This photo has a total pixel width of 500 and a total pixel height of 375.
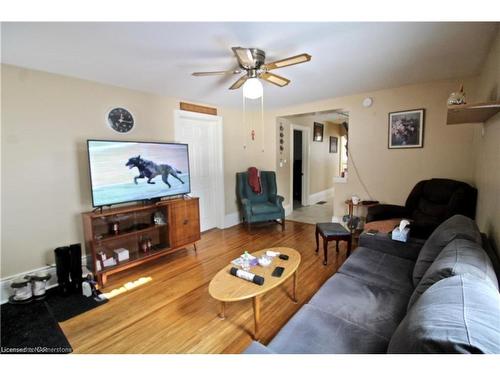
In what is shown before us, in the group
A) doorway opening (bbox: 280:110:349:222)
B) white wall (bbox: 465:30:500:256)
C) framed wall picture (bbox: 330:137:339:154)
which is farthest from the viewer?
framed wall picture (bbox: 330:137:339:154)

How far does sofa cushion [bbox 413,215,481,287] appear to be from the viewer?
4.89 ft

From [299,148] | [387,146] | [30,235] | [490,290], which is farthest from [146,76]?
[299,148]

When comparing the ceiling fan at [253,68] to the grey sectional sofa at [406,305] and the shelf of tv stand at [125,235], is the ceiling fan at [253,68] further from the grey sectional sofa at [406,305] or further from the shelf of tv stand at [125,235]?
the shelf of tv stand at [125,235]

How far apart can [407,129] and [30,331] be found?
184 inches

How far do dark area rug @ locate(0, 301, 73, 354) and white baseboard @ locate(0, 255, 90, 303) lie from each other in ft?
0.35

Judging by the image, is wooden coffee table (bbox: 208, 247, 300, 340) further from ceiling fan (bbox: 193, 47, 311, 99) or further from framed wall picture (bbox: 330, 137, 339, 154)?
framed wall picture (bbox: 330, 137, 339, 154)

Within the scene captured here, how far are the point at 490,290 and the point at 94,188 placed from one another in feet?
9.96

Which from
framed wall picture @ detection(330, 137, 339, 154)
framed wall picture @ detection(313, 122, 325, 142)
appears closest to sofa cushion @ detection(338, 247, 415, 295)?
framed wall picture @ detection(313, 122, 325, 142)

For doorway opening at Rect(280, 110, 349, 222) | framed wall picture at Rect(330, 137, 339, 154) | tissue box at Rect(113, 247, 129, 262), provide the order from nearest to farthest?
tissue box at Rect(113, 247, 129, 262), doorway opening at Rect(280, 110, 349, 222), framed wall picture at Rect(330, 137, 339, 154)

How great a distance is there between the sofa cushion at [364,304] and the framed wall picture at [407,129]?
99.8 inches

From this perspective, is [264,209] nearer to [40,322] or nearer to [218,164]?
[218,164]

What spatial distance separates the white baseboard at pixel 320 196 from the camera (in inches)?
251

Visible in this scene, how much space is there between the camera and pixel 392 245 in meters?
2.14

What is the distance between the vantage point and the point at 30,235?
93.9 inches
